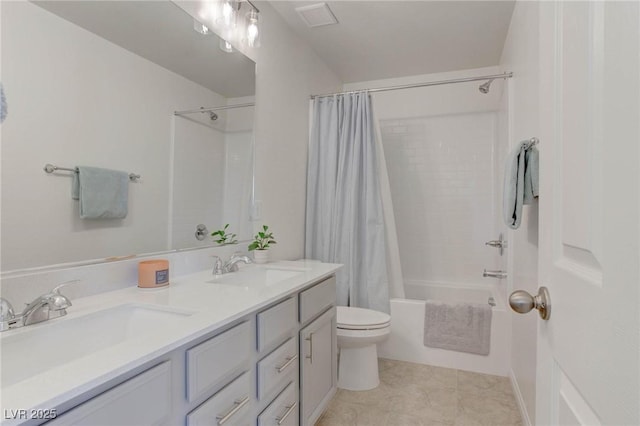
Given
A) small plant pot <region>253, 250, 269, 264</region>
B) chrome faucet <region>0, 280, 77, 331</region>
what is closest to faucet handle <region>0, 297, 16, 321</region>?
chrome faucet <region>0, 280, 77, 331</region>

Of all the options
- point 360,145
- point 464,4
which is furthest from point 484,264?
point 464,4

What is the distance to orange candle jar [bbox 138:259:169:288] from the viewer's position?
1.32 metres

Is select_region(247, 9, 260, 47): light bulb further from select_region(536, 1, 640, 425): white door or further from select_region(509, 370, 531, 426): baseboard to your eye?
select_region(509, 370, 531, 426): baseboard

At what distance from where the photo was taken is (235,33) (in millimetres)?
1973

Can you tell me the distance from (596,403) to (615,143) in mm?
325

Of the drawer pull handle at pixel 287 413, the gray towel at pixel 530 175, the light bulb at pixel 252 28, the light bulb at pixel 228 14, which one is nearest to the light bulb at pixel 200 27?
the light bulb at pixel 228 14

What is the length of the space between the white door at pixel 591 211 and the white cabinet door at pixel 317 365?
1034mm

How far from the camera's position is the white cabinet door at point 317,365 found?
5.10ft

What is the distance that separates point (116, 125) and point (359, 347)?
1784 mm

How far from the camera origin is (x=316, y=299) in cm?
169

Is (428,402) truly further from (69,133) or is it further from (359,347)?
(69,133)

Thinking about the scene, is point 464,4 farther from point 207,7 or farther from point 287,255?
point 287,255

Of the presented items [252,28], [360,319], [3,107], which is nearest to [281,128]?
[252,28]

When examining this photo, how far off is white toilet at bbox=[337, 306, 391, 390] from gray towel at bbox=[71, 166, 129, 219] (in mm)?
1410
